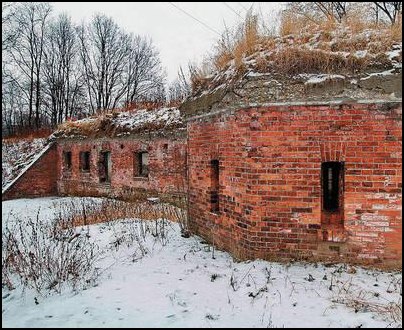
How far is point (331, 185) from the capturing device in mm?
5672

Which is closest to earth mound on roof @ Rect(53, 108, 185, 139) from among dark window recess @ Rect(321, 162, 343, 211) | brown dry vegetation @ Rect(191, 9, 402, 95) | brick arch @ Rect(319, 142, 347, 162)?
brown dry vegetation @ Rect(191, 9, 402, 95)

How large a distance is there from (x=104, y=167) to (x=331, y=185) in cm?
1315

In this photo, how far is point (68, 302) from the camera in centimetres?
448

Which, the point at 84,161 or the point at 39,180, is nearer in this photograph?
the point at 84,161

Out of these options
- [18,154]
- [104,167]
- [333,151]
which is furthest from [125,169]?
→ [333,151]

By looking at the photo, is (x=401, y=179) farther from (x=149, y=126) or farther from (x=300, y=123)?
(x=149, y=126)

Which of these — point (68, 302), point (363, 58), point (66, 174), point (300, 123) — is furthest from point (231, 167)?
point (66, 174)

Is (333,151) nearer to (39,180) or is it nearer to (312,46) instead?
(312,46)

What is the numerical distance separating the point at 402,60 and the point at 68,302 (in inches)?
209

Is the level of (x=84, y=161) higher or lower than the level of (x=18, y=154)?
lower

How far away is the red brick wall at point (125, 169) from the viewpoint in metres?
13.5

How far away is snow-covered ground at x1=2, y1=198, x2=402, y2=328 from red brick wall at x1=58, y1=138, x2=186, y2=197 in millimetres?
7591

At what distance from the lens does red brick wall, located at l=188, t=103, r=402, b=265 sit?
5.16m

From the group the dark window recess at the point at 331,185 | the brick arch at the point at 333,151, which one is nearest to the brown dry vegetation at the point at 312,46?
the brick arch at the point at 333,151
